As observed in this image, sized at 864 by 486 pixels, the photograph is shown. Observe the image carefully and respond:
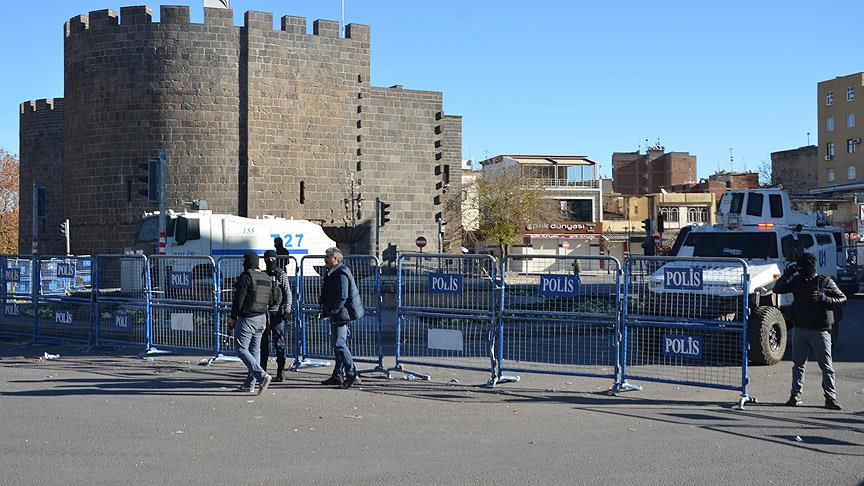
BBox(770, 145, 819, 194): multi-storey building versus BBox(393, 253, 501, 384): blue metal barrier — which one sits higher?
BBox(770, 145, 819, 194): multi-storey building

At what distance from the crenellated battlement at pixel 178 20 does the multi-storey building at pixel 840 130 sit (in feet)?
165

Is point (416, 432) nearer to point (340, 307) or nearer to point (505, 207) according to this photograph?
point (340, 307)

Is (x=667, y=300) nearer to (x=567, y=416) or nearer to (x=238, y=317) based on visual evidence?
(x=567, y=416)

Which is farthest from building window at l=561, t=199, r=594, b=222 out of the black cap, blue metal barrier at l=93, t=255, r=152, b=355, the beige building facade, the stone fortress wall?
the black cap

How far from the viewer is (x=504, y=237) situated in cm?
5791

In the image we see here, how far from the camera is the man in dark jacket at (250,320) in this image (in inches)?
439

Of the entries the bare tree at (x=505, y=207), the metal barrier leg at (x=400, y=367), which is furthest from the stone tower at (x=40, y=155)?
the metal barrier leg at (x=400, y=367)

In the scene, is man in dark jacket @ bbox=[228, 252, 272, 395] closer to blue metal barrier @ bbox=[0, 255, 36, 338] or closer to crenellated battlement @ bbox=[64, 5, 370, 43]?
blue metal barrier @ bbox=[0, 255, 36, 338]

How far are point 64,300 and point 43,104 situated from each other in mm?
34304

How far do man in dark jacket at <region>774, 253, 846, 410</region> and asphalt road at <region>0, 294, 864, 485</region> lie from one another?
0.30 metres

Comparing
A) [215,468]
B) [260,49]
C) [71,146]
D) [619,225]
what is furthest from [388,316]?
[619,225]

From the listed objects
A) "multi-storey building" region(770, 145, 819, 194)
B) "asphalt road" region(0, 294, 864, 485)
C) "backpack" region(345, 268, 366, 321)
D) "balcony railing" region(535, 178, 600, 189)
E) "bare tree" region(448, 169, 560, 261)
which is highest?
"multi-storey building" region(770, 145, 819, 194)

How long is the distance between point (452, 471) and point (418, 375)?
5.13 m

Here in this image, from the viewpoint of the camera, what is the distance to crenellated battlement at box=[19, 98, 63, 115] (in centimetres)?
4712
